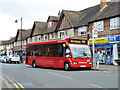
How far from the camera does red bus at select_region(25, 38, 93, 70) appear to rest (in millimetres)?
17266

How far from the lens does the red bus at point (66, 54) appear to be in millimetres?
17266

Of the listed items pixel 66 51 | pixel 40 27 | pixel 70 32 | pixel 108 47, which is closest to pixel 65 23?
pixel 70 32

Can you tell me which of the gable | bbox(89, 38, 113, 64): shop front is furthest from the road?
the gable

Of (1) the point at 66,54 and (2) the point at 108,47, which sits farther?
(2) the point at 108,47

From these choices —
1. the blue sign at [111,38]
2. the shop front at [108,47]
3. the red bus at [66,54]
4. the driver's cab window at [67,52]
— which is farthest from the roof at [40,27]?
the driver's cab window at [67,52]

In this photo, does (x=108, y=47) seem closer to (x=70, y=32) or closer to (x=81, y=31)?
(x=81, y=31)

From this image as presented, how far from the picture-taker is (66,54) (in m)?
17.6

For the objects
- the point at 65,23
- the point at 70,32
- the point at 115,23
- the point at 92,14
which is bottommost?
the point at 70,32

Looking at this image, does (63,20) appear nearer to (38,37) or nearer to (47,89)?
(38,37)

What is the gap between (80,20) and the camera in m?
35.7

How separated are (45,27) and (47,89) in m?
40.2

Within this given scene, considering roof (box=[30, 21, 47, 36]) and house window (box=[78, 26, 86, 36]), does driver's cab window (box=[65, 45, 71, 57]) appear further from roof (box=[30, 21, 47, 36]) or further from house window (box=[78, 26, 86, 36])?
roof (box=[30, 21, 47, 36])

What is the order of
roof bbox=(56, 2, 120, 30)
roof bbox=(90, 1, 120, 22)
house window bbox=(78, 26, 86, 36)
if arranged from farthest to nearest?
house window bbox=(78, 26, 86, 36) → roof bbox=(56, 2, 120, 30) → roof bbox=(90, 1, 120, 22)

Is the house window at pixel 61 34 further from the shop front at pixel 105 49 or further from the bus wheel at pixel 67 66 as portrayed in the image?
the bus wheel at pixel 67 66
